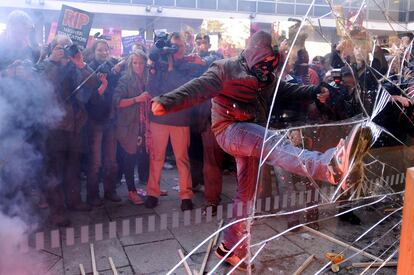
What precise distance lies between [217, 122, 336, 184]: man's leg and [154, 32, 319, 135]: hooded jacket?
0.11 m

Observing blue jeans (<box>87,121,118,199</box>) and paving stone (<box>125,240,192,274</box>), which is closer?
paving stone (<box>125,240,192,274</box>)

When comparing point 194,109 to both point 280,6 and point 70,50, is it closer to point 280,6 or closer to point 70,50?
Result: point 70,50

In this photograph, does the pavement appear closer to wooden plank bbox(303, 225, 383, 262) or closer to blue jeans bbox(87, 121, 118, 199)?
wooden plank bbox(303, 225, 383, 262)

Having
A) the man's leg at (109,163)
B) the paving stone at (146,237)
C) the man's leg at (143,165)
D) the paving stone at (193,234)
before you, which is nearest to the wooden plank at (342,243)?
the paving stone at (193,234)

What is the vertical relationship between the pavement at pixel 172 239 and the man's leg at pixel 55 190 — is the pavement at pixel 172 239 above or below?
below

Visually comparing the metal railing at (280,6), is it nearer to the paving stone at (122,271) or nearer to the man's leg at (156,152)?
the man's leg at (156,152)

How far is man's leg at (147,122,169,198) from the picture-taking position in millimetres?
4688

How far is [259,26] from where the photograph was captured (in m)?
3.65

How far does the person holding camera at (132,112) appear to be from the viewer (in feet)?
15.8

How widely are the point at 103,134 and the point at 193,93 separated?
2.40m

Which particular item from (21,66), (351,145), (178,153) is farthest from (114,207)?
(351,145)

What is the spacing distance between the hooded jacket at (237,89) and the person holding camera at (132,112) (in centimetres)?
180

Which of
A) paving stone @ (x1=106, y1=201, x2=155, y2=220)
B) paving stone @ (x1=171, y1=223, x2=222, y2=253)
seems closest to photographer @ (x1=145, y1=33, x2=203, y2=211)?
paving stone @ (x1=106, y1=201, x2=155, y2=220)

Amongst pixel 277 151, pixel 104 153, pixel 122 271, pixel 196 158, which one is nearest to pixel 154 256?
pixel 122 271
